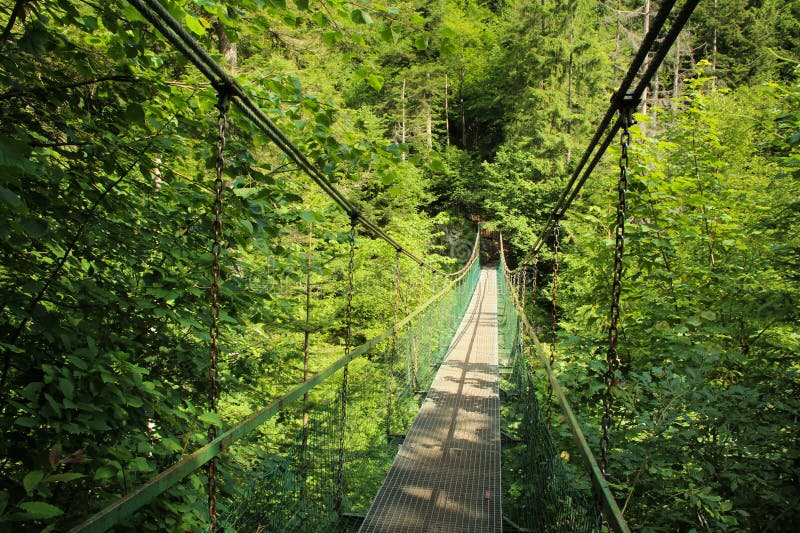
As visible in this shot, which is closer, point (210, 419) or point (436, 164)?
point (210, 419)

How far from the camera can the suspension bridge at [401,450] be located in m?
1.02

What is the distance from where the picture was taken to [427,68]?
1709cm

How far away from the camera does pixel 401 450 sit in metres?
2.88

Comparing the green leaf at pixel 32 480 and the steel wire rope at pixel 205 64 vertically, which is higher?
the steel wire rope at pixel 205 64

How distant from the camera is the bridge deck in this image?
6.98ft

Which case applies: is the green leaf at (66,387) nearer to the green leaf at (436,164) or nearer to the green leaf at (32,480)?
the green leaf at (32,480)

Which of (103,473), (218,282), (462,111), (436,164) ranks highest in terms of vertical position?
(462,111)

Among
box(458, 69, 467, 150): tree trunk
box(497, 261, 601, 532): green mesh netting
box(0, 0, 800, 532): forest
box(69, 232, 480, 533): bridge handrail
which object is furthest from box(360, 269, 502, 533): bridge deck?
box(458, 69, 467, 150): tree trunk

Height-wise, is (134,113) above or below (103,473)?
above

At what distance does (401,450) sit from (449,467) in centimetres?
35

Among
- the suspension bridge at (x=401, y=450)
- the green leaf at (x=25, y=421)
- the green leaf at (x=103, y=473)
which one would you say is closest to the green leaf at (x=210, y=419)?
the suspension bridge at (x=401, y=450)

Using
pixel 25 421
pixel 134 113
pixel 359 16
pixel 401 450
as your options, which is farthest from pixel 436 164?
pixel 401 450

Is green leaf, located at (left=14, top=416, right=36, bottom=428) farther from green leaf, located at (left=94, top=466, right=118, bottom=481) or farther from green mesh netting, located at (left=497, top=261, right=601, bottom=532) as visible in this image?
green mesh netting, located at (left=497, top=261, right=601, bottom=532)

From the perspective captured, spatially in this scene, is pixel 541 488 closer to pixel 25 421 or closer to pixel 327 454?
pixel 327 454
